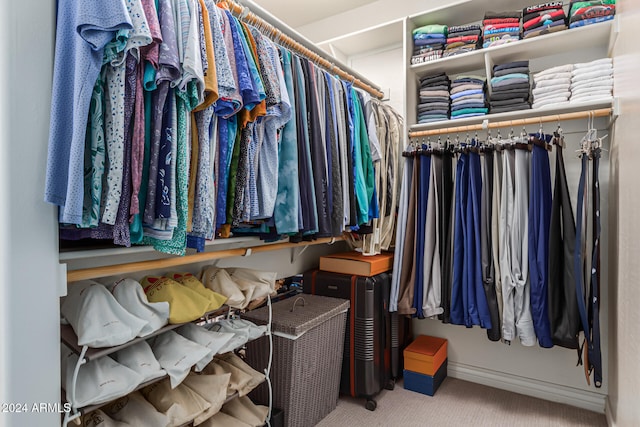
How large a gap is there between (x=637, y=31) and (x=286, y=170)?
136cm

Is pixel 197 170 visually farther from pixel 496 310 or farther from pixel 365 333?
pixel 496 310

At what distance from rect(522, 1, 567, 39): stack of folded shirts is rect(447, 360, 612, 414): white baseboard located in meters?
2.05

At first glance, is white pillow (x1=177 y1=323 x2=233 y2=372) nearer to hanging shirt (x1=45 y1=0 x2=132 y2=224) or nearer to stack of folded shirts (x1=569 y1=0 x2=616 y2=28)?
hanging shirt (x1=45 y1=0 x2=132 y2=224)

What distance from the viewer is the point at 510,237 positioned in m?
1.95

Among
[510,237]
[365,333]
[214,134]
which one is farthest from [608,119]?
[214,134]

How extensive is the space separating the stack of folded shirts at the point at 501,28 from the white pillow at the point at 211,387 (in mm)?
2293

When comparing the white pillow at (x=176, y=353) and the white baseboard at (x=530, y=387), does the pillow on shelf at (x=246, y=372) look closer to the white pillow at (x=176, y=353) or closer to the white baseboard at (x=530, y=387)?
the white pillow at (x=176, y=353)

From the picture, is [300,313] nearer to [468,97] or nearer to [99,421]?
[99,421]

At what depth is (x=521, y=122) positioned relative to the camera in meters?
2.06

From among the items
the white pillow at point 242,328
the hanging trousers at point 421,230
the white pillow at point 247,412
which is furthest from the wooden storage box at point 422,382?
the white pillow at point 242,328

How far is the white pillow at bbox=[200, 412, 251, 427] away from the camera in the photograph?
1428 millimetres

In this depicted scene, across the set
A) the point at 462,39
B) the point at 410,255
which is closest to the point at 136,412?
the point at 410,255

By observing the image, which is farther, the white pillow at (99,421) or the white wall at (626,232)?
the white wall at (626,232)

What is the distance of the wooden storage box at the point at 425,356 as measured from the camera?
223 cm
